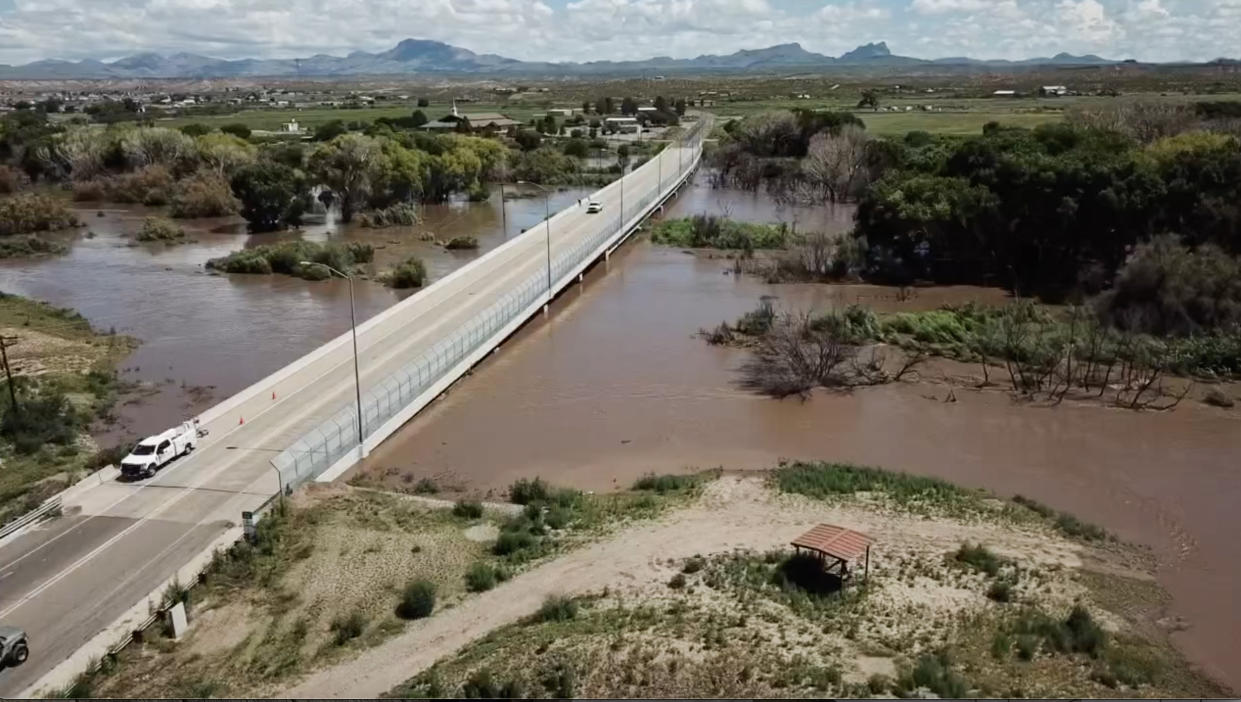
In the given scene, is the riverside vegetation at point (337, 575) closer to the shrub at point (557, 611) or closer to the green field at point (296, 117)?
the shrub at point (557, 611)

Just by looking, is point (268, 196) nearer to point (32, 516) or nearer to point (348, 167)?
point (348, 167)

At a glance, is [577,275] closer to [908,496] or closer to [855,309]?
[855,309]

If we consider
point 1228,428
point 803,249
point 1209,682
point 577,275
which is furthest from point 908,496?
point 803,249

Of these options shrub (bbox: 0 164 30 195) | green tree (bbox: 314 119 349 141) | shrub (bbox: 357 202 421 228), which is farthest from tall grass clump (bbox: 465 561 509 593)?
green tree (bbox: 314 119 349 141)

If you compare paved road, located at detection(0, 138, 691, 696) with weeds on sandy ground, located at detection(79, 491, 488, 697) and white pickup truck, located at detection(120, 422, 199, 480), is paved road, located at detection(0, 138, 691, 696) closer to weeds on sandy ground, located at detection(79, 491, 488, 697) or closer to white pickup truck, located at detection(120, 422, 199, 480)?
white pickup truck, located at detection(120, 422, 199, 480)

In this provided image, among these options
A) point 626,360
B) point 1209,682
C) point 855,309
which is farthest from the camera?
point 855,309

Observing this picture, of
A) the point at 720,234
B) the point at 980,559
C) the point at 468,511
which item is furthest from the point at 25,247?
the point at 980,559

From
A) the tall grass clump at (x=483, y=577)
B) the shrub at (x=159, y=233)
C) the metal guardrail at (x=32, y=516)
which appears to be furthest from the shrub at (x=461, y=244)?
the tall grass clump at (x=483, y=577)

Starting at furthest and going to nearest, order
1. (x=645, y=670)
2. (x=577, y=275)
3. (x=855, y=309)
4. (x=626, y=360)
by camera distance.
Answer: (x=577, y=275), (x=855, y=309), (x=626, y=360), (x=645, y=670)

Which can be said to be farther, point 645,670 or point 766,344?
point 766,344
